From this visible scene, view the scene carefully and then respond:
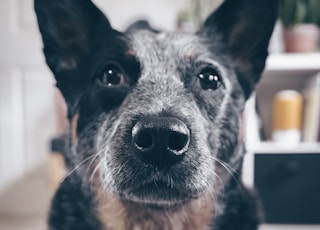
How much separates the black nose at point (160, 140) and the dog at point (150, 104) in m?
0.01

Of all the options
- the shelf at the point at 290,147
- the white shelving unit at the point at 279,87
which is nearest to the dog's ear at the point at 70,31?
the white shelving unit at the point at 279,87

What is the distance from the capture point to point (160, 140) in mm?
480

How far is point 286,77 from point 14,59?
0.60 meters

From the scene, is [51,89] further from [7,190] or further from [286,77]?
[286,77]

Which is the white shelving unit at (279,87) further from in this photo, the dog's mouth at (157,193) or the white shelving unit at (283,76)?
the dog's mouth at (157,193)

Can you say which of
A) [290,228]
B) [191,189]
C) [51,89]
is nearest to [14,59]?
[51,89]

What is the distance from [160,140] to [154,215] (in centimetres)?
17

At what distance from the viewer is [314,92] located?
858 mm

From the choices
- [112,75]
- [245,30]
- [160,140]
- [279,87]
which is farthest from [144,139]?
[279,87]

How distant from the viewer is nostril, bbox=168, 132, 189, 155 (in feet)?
1.59

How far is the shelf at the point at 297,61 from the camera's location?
75 centimetres

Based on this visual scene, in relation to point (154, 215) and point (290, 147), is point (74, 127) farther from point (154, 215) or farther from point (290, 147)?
point (290, 147)

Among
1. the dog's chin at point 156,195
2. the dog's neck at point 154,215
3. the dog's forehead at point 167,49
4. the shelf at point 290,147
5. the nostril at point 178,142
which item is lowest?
the dog's neck at point 154,215

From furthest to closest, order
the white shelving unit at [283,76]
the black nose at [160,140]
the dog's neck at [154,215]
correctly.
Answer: the white shelving unit at [283,76] → the dog's neck at [154,215] → the black nose at [160,140]
